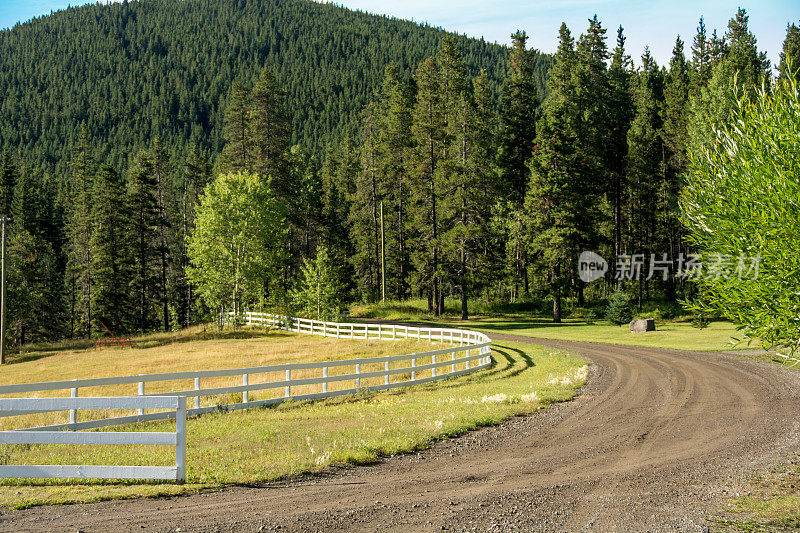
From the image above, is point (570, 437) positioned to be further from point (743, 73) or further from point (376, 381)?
point (743, 73)

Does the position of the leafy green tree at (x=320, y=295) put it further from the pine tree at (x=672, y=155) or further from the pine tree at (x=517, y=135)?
the pine tree at (x=672, y=155)

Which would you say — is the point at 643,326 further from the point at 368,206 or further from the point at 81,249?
the point at 81,249

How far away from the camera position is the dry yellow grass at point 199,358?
2431 cm

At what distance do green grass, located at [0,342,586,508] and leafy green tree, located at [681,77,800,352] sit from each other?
19.4 feet

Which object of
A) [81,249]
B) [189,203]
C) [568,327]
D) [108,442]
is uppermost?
[189,203]

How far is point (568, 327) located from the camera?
45.2m

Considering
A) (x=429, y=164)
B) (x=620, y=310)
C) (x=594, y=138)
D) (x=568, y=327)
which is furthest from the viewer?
(x=594, y=138)

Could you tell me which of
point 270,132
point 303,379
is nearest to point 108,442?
point 303,379

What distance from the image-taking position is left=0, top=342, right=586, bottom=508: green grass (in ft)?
27.3

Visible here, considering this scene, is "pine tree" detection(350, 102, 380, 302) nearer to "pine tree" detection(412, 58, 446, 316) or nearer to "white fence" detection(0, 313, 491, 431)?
"pine tree" detection(412, 58, 446, 316)

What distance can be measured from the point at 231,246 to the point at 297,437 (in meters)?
38.0

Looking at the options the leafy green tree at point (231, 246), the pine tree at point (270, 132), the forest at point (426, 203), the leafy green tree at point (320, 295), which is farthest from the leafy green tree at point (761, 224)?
the pine tree at point (270, 132)

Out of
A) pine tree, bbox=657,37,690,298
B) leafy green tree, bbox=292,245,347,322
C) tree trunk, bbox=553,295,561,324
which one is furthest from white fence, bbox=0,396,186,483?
pine tree, bbox=657,37,690,298

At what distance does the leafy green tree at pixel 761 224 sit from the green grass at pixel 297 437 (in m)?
5.91
